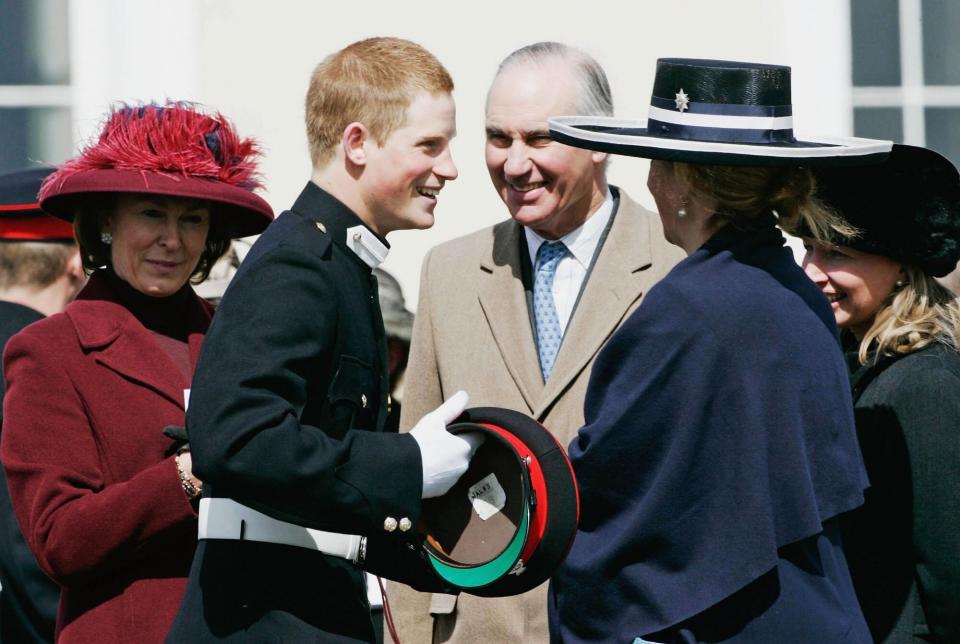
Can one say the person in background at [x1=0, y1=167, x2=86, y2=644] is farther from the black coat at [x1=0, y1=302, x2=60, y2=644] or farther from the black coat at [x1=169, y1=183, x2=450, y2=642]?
the black coat at [x1=169, y1=183, x2=450, y2=642]

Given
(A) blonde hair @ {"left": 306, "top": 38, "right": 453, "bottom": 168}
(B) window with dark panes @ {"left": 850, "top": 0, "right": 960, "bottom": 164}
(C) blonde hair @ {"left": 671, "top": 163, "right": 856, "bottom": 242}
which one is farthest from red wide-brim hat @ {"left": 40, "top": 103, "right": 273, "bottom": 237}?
(B) window with dark panes @ {"left": 850, "top": 0, "right": 960, "bottom": 164}

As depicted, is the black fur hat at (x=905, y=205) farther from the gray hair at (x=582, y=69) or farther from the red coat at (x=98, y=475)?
the red coat at (x=98, y=475)

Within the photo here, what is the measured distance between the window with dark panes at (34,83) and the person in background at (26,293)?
91cm

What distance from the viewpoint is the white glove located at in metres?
2.95

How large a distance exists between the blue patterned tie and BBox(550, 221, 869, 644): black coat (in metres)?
1.10

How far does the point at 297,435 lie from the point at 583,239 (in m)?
1.76

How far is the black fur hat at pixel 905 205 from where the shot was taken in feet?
12.4

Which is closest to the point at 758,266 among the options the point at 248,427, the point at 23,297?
the point at 248,427

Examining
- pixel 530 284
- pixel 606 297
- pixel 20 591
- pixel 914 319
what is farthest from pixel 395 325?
pixel 914 319

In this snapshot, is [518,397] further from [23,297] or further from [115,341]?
[23,297]

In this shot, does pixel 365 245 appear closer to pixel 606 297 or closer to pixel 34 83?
pixel 606 297

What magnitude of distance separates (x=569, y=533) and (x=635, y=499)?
0.53 ft

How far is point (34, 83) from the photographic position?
19.9 feet

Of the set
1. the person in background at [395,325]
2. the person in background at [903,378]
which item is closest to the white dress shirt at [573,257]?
the person in background at [903,378]
